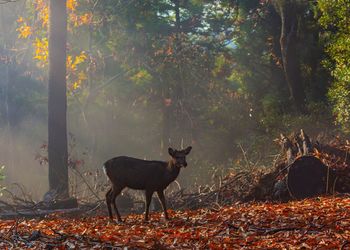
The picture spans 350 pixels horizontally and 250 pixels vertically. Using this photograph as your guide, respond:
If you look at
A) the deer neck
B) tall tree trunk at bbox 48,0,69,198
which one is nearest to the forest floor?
the deer neck

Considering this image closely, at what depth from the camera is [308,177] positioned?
15109mm

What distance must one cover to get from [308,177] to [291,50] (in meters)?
12.9

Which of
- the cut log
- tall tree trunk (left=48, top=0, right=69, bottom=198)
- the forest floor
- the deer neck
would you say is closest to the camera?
the forest floor

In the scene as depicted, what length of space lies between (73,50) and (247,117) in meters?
13.7

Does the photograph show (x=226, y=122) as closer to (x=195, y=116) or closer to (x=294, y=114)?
(x=195, y=116)

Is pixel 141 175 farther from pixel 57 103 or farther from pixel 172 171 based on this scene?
pixel 57 103

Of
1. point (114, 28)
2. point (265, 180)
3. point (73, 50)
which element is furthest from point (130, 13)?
point (265, 180)

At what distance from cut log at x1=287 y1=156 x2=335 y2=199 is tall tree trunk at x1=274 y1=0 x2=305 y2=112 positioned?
40.1 ft

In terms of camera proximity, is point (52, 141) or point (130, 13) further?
point (130, 13)

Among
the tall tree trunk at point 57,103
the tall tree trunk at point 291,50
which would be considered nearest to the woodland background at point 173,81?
the tall tree trunk at point 291,50

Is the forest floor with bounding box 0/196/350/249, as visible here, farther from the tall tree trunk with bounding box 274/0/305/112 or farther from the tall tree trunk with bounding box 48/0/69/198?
the tall tree trunk with bounding box 274/0/305/112

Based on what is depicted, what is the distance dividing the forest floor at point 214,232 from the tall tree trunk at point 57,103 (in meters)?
6.92

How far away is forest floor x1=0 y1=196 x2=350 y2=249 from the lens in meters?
9.04

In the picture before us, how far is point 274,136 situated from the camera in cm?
2766
